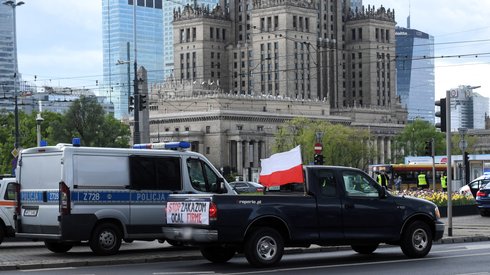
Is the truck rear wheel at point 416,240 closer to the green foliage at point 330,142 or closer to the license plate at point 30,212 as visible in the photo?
the license plate at point 30,212

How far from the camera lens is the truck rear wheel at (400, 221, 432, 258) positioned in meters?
20.3

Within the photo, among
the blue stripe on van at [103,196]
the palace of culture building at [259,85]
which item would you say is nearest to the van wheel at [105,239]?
the blue stripe on van at [103,196]

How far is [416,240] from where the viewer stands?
20.4 meters

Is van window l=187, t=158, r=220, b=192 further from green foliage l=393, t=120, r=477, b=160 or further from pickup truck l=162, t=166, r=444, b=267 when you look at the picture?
green foliage l=393, t=120, r=477, b=160

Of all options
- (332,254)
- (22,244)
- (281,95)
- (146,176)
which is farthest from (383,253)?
(281,95)

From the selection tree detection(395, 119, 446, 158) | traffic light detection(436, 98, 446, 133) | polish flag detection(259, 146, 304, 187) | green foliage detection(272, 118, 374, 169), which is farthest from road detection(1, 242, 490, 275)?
tree detection(395, 119, 446, 158)

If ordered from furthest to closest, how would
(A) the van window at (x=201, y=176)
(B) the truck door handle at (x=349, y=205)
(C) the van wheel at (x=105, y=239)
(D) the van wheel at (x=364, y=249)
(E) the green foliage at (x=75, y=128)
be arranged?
1. (E) the green foliage at (x=75, y=128)
2. (A) the van window at (x=201, y=176)
3. (D) the van wheel at (x=364, y=249)
4. (C) the van wheel at (x=105, y=239)
5. (B) the truck door handle at (x=349, y=205)

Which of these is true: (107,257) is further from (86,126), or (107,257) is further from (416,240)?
(86,126)

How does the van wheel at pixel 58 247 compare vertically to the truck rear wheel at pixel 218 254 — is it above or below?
below

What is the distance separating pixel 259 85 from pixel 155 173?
6414 inches

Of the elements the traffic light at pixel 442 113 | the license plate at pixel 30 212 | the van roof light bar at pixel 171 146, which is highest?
the traffic light at pixel 442 113

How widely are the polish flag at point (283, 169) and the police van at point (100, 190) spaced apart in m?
2.79

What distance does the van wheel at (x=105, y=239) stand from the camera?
69.6 feet

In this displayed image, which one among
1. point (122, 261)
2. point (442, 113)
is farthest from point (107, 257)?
point (442, 113)
